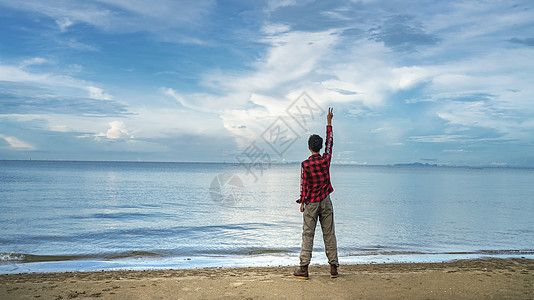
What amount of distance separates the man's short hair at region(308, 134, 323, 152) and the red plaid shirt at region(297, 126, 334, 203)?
0.12m

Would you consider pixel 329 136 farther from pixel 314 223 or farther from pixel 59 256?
pixel 59 256

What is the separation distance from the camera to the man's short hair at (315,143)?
20.7 feet

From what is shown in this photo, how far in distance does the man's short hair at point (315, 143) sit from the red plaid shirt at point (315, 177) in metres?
0.12

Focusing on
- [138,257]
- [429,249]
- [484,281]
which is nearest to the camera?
[484,281]

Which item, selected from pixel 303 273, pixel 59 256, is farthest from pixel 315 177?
pixel 59 256

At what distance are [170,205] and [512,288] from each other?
70.5ft

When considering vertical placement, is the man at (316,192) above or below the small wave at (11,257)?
above

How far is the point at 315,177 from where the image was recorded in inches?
245

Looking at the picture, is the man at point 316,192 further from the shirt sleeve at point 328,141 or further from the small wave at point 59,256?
the small wave at point 59,256

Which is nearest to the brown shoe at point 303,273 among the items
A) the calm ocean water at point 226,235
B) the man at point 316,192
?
the man at point 316,192

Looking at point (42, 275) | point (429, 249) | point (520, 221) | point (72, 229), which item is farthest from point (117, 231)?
point (520, 221)

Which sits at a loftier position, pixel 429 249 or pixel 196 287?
pixel 196 287

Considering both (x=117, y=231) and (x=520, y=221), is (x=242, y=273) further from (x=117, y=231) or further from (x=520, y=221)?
(x=520, y=221)

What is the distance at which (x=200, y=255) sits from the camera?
11359mm
